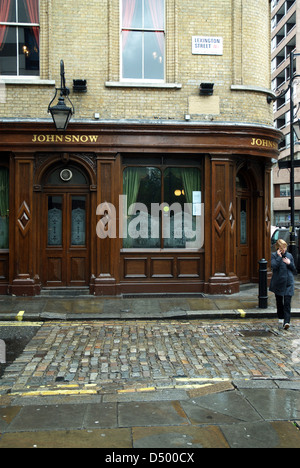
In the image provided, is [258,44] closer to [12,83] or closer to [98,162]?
[98,162]

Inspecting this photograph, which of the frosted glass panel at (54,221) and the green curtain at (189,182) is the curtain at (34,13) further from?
the green curtain at (189,182)

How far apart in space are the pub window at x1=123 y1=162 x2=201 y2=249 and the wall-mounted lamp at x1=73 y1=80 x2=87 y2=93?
220 cm

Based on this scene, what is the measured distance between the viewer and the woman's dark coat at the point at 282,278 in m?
8.75

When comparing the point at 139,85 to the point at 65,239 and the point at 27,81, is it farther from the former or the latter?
the point at 65,239

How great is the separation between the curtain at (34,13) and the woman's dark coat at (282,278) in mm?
8070

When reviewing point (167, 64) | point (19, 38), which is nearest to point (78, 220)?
point (167, 64)

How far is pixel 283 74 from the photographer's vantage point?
51.0 meters

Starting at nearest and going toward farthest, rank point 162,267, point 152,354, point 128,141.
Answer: point 152,354, point 128,141, point 162,267

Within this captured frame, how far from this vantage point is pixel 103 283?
11500mm

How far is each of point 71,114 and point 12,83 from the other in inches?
74.3

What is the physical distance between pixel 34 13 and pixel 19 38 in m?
0.72

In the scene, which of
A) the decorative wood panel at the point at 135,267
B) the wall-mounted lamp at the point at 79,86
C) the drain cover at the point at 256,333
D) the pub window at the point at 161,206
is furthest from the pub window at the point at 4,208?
the drain cover at the point at 256,333

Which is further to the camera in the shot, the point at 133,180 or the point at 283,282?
the point at 133,180
